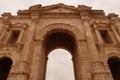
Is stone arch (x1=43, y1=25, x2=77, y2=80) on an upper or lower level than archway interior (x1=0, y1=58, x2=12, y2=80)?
upper

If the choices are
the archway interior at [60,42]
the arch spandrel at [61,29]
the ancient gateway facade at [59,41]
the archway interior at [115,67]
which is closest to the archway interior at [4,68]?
the ancient gateway facade at [59,41]

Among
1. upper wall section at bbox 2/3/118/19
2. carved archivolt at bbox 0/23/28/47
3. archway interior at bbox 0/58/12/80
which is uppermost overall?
upper wall section at bbox 2/3/118/19

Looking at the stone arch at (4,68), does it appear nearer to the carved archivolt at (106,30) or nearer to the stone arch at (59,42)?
the stone arch at (59,42)

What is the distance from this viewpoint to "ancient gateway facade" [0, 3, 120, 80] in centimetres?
1430

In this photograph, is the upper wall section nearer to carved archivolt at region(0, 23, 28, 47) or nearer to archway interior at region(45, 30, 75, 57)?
carved archivolt at region(0, 23, 28, 47)

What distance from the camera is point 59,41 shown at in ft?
70.7

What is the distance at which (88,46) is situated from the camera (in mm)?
16047

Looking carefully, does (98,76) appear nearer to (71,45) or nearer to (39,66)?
(39,66)

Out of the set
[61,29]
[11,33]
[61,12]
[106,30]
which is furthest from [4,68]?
[106,30]

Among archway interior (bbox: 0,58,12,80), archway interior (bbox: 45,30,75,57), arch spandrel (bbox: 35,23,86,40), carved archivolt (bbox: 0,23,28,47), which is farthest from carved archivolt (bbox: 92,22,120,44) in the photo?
archway interior (bbox: 0,58,12,80)

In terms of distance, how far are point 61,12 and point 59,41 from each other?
12.6ft

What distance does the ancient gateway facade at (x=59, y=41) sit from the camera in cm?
1430

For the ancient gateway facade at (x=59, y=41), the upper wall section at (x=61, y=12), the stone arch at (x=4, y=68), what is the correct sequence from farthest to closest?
the upper wall section at (x=61, y=12) < the stone arch at (x=4, y=68) < the ancient gateway facade at (x=59, y=41)

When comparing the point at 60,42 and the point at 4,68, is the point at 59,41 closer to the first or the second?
the point at 60,42
